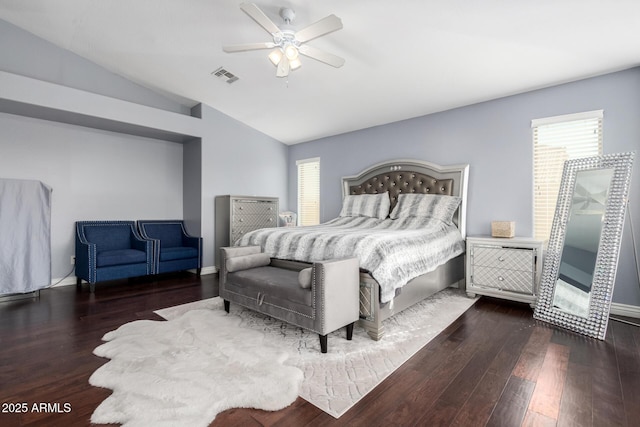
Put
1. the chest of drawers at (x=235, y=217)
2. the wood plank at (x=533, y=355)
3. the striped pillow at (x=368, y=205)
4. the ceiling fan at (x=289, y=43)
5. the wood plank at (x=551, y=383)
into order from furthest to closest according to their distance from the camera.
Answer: the chest of drawers at (x=235, y=217) → the striped pillow at (x=368, y=205) → the ceiling fan at (x=289, y=43) → the wood plank at (x=533, y=355) → the wood plank at (x=551, y=383)

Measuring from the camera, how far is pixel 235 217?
17.3 ft

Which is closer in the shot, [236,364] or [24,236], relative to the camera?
[236,364]

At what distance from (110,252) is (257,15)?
3840 mm

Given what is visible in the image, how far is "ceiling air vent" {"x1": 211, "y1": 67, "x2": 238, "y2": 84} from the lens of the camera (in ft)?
13.6

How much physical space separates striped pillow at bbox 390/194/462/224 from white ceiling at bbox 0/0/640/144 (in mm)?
1331

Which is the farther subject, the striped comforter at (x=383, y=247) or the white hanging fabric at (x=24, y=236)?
the white hanging fabric at (x=24, y=236)

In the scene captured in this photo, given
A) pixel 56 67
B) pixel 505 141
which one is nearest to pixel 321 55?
pixel 505 141

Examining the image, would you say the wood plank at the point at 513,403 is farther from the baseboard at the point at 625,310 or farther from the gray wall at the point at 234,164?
the gray wall at the point at 234,164

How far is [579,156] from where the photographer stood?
3412mm

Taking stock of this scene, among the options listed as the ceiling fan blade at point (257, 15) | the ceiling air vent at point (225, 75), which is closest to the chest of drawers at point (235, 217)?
the ceiling air vent at point (225, 75)

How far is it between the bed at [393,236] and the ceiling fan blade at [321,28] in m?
1.76

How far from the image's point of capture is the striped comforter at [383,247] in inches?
101

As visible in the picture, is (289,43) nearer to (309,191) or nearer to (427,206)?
(427,206)

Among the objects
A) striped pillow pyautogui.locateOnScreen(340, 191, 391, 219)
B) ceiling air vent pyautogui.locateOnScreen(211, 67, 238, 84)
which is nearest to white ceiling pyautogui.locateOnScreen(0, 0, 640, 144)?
ceiling air vent pyautogui.locateOnScreen(211, 67, 238, 84)
